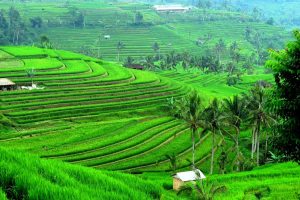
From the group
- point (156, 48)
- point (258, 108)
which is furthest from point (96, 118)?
point (156, 48)

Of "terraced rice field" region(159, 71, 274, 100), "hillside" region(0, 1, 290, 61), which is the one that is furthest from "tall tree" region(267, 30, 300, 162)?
"hillside" region(0, 1, 290, 61)

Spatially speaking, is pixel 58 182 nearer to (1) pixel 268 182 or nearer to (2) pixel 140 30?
(1) pixel 268 182

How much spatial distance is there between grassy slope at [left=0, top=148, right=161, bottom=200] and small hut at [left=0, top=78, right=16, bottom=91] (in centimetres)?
4803

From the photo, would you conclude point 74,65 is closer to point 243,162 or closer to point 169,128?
point 169,128

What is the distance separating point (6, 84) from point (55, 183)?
4933 cm

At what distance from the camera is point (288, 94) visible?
41.3 feet

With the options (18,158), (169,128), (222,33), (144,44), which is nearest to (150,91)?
(169,128)

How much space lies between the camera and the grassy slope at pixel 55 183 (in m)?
5.05

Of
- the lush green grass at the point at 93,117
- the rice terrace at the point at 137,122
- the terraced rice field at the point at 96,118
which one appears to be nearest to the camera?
the rice terrace at the point at 137,122

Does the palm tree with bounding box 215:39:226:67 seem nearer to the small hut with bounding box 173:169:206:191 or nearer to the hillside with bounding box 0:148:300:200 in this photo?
the small hut with bounding box 173:169:206:191

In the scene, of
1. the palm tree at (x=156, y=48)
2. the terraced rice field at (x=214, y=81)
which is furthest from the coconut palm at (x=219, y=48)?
the terraced rice field at (x=214, y=81)

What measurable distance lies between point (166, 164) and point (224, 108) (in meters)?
7.60

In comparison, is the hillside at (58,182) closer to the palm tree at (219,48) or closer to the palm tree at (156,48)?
the palm tree at (156,48)

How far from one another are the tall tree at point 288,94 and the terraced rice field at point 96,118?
80.9ft
